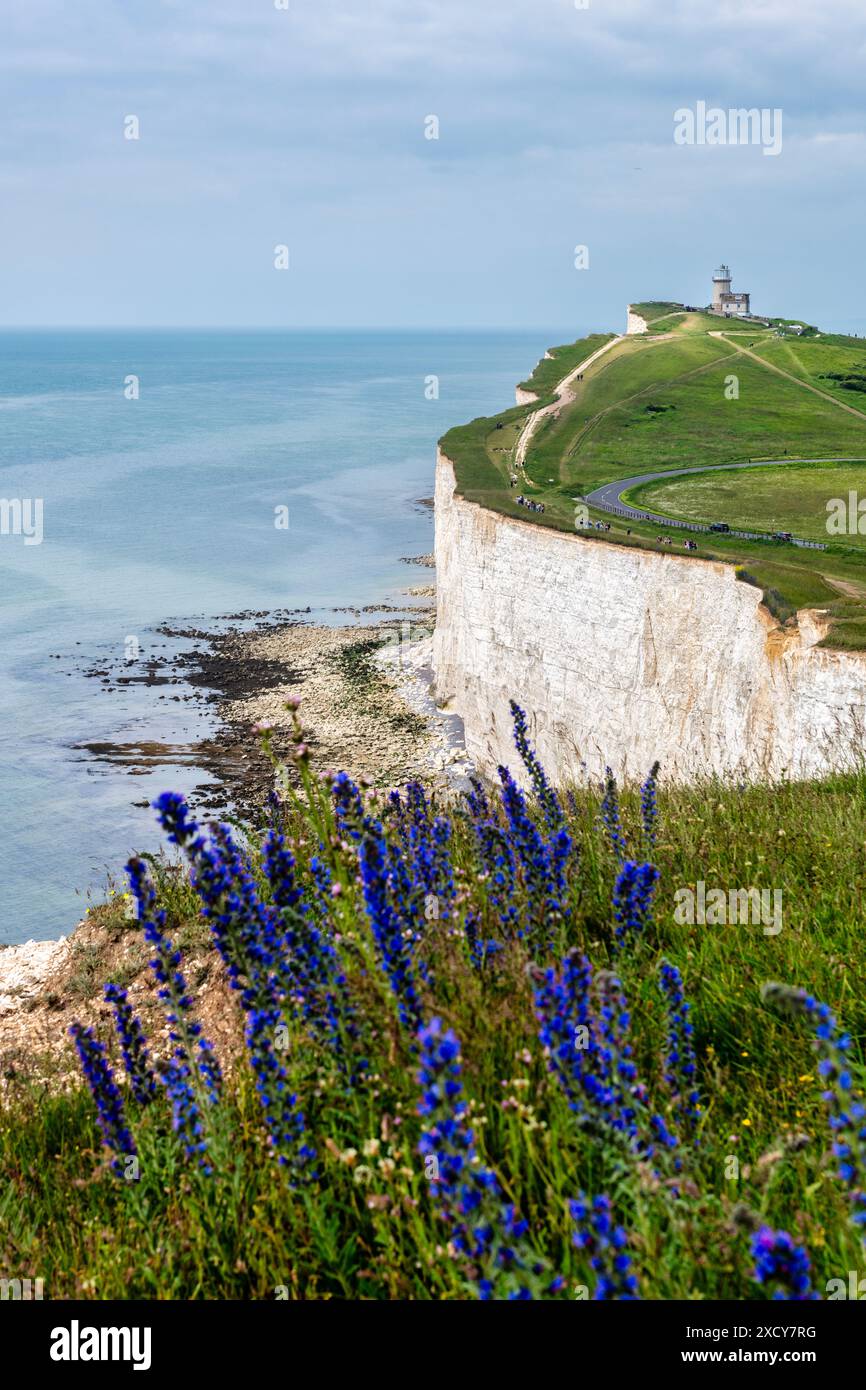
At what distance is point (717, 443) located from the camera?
67.9 m

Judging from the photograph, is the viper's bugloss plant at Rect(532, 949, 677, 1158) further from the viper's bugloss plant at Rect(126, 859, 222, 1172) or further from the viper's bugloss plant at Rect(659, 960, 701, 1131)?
the viper's bugloss plant at Rect(126, 859, 222, 1172)

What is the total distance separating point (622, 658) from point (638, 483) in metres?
23.1

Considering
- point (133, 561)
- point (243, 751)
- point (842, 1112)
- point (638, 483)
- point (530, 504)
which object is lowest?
point (243, 751)

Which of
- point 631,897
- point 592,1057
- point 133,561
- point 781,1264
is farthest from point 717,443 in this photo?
point 781,1264

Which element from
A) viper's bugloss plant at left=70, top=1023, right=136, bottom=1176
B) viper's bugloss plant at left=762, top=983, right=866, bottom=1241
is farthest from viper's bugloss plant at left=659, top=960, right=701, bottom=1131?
viper's bugloss plant at left=70, top=1023, right=136, bottom=1176

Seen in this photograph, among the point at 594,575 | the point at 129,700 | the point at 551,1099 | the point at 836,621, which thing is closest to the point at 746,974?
the point at 551,1099

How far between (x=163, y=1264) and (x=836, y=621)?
79.2 feet

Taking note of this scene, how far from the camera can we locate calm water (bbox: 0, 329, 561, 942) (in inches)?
1495

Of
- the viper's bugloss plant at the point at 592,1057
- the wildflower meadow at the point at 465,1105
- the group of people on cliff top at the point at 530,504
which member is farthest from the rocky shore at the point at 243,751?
the group of people on cliff top at the point at 530,504

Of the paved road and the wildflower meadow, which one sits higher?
the paved road

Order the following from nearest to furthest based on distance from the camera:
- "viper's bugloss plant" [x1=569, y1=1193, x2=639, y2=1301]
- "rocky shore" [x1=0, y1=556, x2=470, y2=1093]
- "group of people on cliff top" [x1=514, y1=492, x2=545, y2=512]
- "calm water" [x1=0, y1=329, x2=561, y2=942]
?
"viper's bugloss plant" [x1=569, y1=1193, x2=639, y2=1301] < "rocky shore" [x1=0, y1=556, x2=470, y2=1093] < "calm water" [x1=0, y1=329, x2=561, y2=942] < "group of people on cliff top" [x1=514, y1=492, x2=545, y2=512]

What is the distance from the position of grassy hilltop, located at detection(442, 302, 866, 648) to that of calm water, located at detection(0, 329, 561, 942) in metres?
16.2

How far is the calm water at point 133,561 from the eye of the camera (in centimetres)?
3797

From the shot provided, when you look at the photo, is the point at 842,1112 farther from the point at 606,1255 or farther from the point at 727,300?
the point at 727,300
